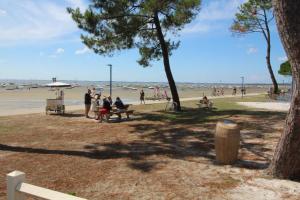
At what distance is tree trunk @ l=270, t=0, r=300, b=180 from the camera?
7.14 meters

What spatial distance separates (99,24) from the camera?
20.5 metres

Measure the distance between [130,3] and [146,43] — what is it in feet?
10.3

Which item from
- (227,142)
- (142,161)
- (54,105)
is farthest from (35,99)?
(227,142)

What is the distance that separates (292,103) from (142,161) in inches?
143

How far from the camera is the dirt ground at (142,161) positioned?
7085mm

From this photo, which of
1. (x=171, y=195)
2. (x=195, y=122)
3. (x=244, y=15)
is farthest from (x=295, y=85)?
(x=244, y=15)

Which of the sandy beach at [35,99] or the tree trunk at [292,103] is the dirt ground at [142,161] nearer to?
the tree trunk at [292,103]

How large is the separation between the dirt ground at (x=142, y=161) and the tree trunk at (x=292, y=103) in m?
0.34

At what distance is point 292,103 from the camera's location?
7.46 m

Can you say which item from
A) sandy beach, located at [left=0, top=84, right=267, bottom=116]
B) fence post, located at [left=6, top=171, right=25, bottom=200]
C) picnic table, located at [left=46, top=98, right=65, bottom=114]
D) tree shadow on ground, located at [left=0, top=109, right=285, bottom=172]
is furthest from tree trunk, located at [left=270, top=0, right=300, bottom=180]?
sandy beach, located at [left=0, top=84, right=267, bottom=116]

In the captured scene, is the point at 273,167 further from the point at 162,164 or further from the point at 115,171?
the point at 115,171

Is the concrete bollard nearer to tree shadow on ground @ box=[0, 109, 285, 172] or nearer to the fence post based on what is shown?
tree shadow on ground @ box=[0, 109, 285, 172]

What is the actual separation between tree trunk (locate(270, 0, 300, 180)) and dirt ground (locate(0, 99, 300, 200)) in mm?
344

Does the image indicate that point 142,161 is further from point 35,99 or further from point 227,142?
point 35,99
